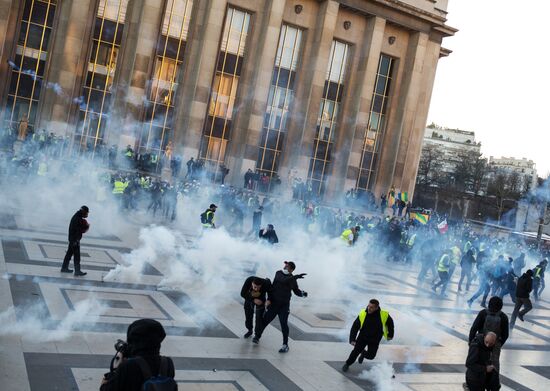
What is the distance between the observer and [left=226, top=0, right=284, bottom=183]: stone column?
35.2 m

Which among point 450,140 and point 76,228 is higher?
point 450,140

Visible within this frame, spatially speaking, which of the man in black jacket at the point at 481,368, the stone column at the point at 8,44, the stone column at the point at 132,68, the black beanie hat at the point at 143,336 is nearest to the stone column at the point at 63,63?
the stone column at the point at 8,44

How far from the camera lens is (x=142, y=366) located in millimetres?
3223

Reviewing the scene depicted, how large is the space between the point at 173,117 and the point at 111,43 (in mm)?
5834

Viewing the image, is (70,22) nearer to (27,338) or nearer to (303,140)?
(303,140)

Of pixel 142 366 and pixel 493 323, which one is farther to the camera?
pixel 493 323

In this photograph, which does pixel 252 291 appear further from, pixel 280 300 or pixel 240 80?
pixel 240 80

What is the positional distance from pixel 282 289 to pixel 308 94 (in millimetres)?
30075

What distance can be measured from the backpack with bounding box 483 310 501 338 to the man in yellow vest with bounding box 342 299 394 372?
1.36 metres

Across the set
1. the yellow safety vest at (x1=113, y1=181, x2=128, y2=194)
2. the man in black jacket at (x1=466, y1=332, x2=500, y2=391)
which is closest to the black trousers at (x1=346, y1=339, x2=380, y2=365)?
the man in black jacket at (x1=466, y1=332, x2=500, y2=391)

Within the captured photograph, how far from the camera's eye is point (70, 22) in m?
30.6

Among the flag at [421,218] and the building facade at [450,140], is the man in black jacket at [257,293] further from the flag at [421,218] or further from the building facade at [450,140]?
the building facade at [450,140]

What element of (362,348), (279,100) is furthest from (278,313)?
(279,100)

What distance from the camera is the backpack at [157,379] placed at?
3072mm
